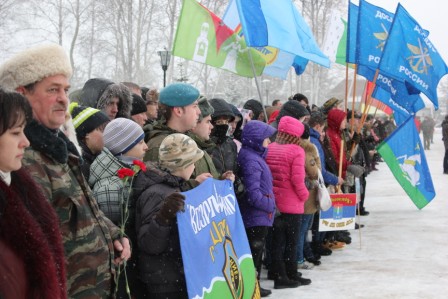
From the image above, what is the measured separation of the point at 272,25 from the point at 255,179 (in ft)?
7.96

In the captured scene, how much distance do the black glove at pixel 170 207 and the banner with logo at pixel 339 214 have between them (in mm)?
3884

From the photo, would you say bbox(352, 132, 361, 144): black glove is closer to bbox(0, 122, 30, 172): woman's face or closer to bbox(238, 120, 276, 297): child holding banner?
bbox(238, 120, 276, 297): child holding banner

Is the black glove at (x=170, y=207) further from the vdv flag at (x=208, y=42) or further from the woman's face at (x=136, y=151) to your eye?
the vdv flag at (x=208, y=42)

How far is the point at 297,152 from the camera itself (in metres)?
5.96

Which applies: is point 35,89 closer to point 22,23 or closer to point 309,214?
point 309,214

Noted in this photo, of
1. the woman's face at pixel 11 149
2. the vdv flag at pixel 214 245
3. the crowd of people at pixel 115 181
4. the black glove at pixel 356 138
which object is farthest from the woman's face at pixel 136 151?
the black glove at pixel 356 138

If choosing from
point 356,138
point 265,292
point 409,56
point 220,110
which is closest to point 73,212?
point 220,110

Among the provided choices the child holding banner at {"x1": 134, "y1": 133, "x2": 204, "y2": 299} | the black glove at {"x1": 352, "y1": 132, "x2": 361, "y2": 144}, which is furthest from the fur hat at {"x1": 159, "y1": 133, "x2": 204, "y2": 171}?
the black glove at {"x1": 352, "y1": 132, "x2": 361, "y2": 144}

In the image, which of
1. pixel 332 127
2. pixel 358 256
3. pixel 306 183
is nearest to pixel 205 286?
pixel 306 183

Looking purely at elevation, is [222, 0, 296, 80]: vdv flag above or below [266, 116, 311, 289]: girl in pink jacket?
above

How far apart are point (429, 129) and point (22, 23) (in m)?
24.0

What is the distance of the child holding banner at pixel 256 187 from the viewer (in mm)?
5305

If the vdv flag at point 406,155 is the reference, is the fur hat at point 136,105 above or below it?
above

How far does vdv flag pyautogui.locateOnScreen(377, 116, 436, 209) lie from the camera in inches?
364
